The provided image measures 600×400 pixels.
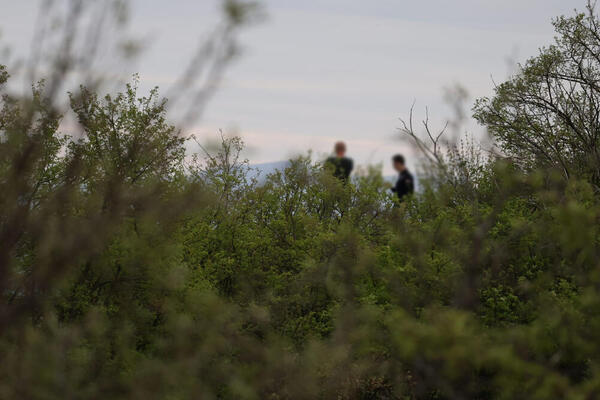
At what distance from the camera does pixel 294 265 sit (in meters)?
24.1

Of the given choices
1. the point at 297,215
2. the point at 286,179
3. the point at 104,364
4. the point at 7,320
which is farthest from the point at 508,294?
the point at 7,320

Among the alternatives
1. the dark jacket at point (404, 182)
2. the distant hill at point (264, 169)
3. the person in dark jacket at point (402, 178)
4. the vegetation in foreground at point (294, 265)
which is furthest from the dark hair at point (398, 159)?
the distant hill at point (264, 169)

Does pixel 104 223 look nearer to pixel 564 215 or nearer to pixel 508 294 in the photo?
pixel 564 215

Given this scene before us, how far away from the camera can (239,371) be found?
8359 mm

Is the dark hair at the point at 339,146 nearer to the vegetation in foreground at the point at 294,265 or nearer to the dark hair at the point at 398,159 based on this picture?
the vegetation in foreground at the point at 294,265

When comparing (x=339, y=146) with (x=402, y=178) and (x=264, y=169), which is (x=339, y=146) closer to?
(x=402, y=178)

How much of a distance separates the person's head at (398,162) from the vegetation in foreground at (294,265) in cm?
→ 122

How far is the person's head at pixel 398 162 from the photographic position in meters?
12.2

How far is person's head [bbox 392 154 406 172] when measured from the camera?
12.2 metres

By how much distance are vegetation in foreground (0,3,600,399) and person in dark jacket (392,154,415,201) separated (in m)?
0.82

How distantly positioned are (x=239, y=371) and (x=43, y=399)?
10.2 feet

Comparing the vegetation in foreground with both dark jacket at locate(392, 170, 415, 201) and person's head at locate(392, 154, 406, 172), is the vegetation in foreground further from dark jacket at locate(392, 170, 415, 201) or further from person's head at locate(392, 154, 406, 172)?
person's head at locate(392, 154, 406, 172)

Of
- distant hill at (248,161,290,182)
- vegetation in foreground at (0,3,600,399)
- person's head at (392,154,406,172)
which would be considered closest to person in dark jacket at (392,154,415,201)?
person's head at (392,154,406,172)

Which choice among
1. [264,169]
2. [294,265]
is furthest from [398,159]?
[264,169]
